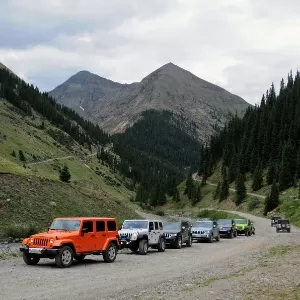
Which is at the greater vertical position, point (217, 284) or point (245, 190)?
point (245, 190)

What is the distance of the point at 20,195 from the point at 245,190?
86.5 meters

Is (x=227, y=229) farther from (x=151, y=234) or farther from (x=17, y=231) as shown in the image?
(x=17, y=231)

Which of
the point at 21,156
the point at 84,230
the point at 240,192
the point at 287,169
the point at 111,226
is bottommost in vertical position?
the point at 84,230

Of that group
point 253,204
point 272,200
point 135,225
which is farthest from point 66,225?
point 253,204

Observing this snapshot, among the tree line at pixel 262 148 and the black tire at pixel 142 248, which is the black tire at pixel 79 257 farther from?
the tree line at pixel 262 148

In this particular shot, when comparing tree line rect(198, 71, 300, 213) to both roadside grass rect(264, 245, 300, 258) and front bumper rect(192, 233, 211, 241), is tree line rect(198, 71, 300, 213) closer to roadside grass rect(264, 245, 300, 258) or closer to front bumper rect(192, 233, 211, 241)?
front bumper rect(192, 233, 211, 241)

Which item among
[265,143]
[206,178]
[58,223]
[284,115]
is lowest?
[58,223]

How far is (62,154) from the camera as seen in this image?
178375 mm

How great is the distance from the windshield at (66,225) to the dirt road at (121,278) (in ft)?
5.88

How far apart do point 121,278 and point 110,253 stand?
6559 millimetres

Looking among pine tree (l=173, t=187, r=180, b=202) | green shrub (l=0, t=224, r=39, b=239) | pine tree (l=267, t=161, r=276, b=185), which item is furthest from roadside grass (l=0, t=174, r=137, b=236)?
pine tree (l=173, t=187, r=180, b=202)

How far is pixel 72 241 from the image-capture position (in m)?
22.0

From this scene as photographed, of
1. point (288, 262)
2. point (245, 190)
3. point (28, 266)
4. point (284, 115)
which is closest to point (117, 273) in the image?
point (28, 266)

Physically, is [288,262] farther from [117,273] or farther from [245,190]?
[245,190]
